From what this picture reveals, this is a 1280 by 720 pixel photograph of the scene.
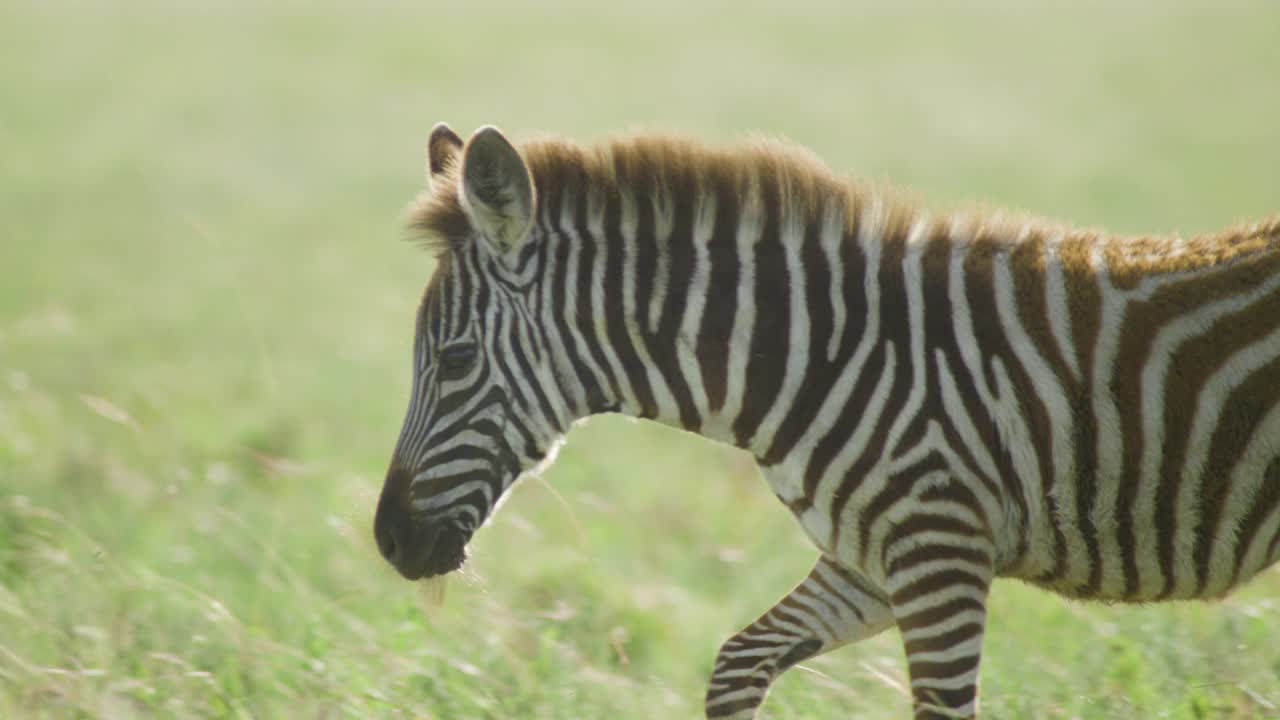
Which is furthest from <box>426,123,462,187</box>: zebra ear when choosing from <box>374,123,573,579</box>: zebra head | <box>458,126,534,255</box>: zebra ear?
<box>458,126,534,255</box>: zebra ear

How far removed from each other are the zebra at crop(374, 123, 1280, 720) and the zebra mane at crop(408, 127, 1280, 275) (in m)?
0.01

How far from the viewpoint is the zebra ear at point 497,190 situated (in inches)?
177

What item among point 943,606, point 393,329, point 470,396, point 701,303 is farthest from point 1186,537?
point 393,329

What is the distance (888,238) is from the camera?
4.76 meters

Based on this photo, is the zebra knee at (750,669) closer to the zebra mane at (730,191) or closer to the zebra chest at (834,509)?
the zebra chest at (834,509)

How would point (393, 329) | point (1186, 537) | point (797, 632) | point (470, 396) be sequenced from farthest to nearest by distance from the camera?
point (393, 329) < point (797, 632) < point (470, 396) < point (1186, 537)

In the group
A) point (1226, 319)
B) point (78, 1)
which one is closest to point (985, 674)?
point (1226, 319)

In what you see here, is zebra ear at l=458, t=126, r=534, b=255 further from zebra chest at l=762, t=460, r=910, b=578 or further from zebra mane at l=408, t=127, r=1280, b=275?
zebra chest at l=762, t=460, r=910, b=578

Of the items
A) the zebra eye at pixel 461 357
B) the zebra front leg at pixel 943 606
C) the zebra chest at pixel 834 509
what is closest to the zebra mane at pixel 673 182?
the zebra eye at pixel 461 357

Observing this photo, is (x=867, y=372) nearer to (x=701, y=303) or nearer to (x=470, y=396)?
(x=701, y=303)

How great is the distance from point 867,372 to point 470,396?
4.55 feet

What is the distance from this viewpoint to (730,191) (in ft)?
15.8

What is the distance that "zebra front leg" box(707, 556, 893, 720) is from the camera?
4.98m

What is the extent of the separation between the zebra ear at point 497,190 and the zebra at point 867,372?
1 cm
